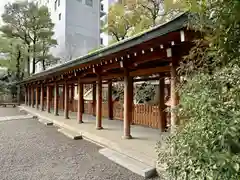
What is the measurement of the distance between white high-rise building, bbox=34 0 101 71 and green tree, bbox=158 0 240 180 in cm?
2168

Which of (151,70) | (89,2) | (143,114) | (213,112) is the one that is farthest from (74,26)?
(213,112)

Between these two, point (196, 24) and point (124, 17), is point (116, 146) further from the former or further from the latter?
point (124, 17)

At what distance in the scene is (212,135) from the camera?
1.73 metres

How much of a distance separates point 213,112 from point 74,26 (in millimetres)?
23229

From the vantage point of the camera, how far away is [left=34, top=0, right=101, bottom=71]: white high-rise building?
2248cm

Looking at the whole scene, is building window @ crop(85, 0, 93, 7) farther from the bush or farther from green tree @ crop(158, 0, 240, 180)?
the bush

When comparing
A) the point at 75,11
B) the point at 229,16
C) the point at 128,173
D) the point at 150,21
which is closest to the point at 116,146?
the point at 128,173

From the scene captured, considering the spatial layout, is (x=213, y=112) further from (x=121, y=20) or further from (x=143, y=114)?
(x=121, y=20)

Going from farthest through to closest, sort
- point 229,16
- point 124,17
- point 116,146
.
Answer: point 124,17, point 116,146, point 229,16

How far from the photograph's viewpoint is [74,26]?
23.0 m

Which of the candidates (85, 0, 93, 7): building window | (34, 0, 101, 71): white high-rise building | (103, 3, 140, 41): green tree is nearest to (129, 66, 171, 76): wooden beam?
(103, 3, 140, 41): green tree

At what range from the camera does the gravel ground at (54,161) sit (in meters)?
3.58

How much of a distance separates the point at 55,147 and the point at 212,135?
464 centimetres

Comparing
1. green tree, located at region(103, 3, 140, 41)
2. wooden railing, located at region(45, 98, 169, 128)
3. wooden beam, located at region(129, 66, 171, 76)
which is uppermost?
green tree, located at region(103, 3, 140, 41)
